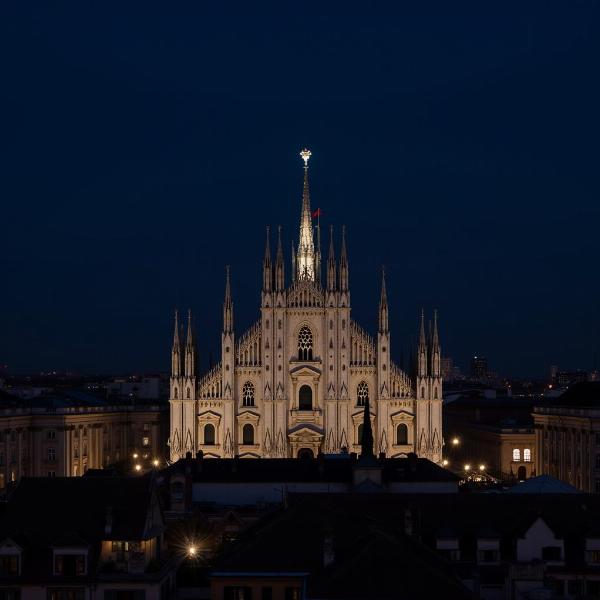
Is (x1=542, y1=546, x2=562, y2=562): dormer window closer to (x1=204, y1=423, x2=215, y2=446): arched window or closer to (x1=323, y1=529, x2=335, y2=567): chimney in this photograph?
(x1=323, y1=529, x2=335, y2=567): chimney

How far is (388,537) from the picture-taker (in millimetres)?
70375

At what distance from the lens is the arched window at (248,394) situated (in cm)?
18000

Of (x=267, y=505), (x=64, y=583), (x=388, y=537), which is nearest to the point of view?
(x=388, y=537)

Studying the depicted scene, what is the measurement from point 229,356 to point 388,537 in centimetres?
10904

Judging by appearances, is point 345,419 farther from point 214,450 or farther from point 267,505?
point 267,505

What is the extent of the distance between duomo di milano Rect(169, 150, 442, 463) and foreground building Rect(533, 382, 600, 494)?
1339 centimetres

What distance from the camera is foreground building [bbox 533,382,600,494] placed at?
516 ft

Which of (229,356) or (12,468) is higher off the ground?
(229,356)

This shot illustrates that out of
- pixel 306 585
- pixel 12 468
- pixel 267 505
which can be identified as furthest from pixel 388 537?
pixel 12 468

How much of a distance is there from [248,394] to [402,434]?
18831 mm

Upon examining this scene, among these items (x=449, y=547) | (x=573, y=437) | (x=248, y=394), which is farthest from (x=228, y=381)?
(x=449, y=547)

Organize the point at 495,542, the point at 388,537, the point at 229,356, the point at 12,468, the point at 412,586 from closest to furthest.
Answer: the point at 412,586
the point at 388,537
the point at 495,542
the point at 12,468
the point at 229,356

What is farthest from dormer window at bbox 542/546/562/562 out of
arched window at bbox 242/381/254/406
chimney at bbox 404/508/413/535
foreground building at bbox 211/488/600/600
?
arched window at bbox 242/381/254/406

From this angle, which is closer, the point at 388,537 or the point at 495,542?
the point at 388,537
